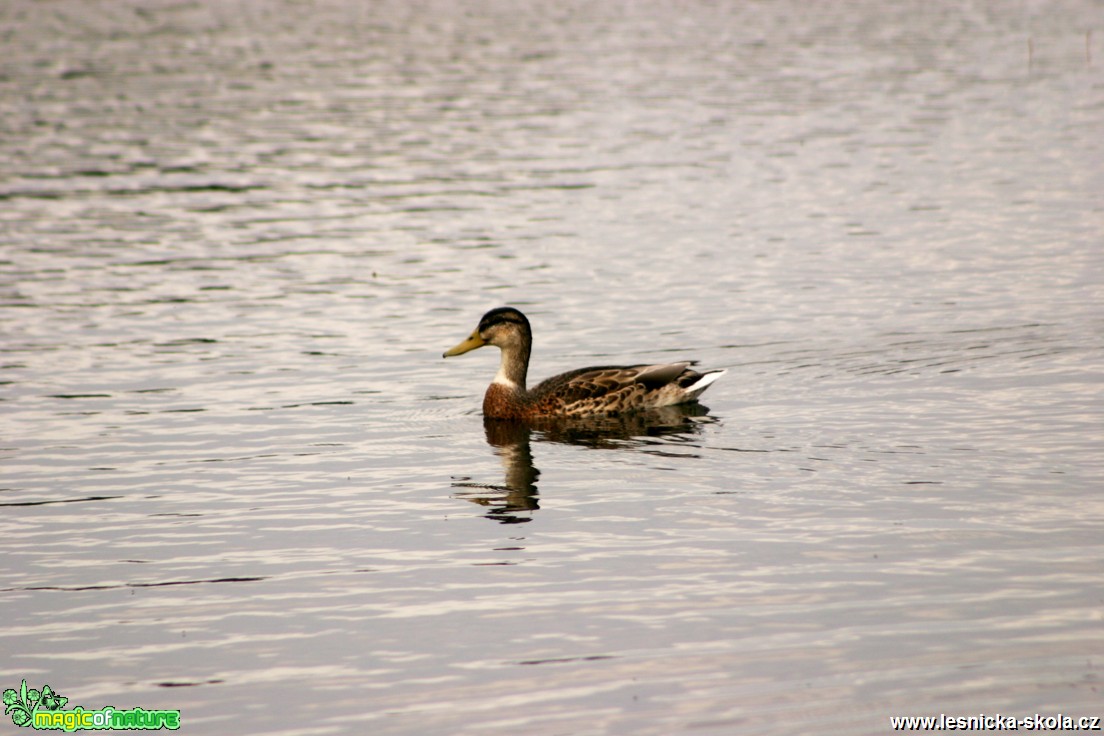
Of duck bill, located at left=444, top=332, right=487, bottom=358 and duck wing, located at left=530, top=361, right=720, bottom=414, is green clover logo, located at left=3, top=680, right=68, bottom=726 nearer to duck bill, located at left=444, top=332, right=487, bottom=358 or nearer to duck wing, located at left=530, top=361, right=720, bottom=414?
duck wing, located at left=530, top=361, right=720, bottom=414

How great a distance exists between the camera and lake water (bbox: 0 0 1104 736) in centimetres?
983

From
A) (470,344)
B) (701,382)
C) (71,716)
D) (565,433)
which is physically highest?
(470,344)

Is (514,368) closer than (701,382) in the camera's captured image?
No

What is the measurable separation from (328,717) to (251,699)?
61 centimetres

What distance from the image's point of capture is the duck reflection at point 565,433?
47.5ft

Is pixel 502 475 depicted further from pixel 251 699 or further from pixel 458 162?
pixel 458 162

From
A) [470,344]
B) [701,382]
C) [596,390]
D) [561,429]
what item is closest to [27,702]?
[561,429]

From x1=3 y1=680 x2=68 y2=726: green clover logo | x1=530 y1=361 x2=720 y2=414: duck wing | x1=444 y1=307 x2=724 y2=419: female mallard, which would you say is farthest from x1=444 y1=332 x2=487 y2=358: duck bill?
x1=3 y1=680 x2=68 y2=726: green clover logo

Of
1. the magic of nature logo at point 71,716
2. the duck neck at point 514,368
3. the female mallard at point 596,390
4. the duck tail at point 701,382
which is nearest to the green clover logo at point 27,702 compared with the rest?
the magic of nature logo at point 71,716

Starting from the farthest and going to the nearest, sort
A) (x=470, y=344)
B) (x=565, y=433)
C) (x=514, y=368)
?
1. (x=470, y=344)
2. (x=514, y=368)
3. (x=565, y=433)

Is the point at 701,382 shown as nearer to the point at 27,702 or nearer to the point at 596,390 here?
the point at 596,390

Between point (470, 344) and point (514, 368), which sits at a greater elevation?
point (470, 344)

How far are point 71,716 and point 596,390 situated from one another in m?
8.57

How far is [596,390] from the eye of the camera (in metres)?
17.1
